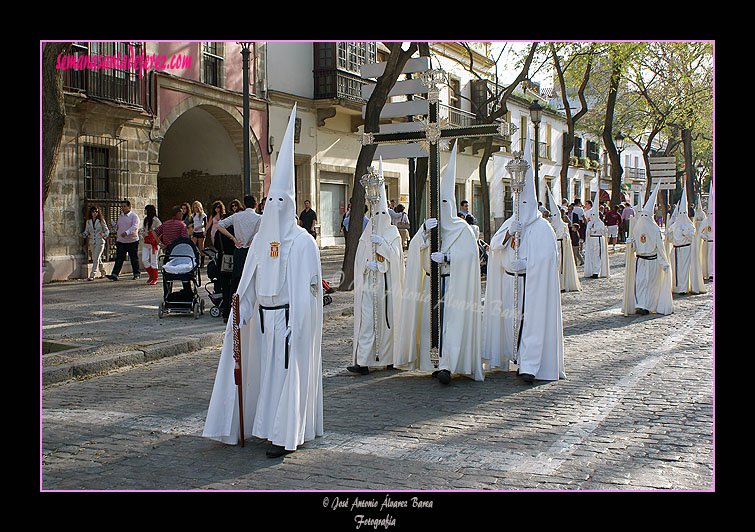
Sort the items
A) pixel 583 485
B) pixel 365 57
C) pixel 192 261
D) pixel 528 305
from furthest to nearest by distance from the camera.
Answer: pixel 365 57 → pixel 192 261 → pixel 528 305 → pixel 583 485

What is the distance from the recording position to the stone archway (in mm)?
23891

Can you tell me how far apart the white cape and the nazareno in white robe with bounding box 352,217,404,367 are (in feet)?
8.66

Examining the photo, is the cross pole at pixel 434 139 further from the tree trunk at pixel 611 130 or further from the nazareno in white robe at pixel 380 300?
the tree trunk at pixel 611 130

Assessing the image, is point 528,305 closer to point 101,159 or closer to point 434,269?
point 434,269

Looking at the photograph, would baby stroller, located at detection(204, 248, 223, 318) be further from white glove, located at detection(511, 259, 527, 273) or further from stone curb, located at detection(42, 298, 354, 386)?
white glove, located at detection(511, 259, 527, 273)

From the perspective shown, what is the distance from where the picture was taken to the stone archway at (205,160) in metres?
23.9

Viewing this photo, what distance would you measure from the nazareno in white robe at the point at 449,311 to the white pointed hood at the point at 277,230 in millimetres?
2832

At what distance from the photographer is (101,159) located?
19109 mm

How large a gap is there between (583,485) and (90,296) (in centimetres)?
1184

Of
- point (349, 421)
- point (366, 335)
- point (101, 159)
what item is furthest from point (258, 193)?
point (349, 421)

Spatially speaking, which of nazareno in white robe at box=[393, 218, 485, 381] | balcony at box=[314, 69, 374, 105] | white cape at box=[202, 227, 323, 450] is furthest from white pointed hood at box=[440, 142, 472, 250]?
balcony at box=[314, 69, 374, 105]

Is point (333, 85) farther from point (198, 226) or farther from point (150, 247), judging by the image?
point (150, 247)

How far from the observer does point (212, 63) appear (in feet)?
74.1

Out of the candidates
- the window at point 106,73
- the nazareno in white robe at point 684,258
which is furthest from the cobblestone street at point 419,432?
the window at point 106,73
